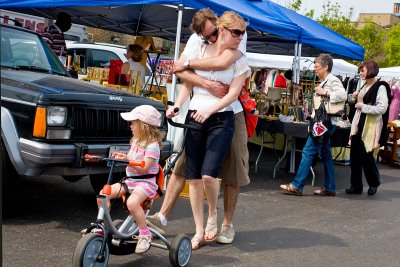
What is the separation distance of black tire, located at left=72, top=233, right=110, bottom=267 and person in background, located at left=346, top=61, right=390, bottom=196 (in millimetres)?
5519

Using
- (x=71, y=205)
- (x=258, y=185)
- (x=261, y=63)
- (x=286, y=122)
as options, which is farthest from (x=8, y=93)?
(x=261, y=63)

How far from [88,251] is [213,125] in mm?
1645

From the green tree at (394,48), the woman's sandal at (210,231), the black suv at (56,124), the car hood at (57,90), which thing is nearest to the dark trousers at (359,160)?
the car hood at (57,90)

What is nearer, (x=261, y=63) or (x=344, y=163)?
(x=344, y=163)

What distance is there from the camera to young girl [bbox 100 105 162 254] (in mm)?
4367

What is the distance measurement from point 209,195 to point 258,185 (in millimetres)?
3849

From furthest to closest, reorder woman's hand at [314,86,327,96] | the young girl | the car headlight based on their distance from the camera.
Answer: woman's hand at [314,86,327,96], the car headlight, the young girl

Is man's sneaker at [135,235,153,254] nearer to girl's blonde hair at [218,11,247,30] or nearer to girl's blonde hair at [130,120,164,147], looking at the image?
girl's blonde hair at [130,120,164,147]

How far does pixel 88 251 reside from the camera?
3.92 m

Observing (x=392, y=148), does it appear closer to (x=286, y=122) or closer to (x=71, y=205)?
(x=286, y=122)

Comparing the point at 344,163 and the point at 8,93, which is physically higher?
the point at 8,93

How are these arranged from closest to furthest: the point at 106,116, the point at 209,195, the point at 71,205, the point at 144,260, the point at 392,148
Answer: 1. the point at 144,260
2. the point at 209,195
3. the point at 106,116
4. the point at 71,205
5. the point at 392,148

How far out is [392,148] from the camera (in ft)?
43.3

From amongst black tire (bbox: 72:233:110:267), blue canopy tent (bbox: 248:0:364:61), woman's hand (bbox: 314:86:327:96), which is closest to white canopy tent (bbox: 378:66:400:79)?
blue canopy tent (bbox: 248:0:364:61)
